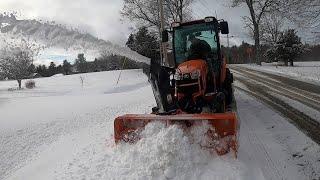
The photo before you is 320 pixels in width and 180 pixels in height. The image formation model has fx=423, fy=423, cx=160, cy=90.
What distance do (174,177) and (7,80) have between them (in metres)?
48.7

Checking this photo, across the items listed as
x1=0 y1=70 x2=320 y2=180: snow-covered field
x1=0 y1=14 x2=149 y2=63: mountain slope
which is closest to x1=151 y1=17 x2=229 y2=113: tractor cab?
x1=0 y1=14 x2=149 y2=63: mountain slope

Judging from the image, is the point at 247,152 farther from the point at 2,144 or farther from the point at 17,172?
the point at 2,144

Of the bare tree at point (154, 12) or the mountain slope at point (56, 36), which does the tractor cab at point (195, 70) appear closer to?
the mountain slope at point (56, 36)

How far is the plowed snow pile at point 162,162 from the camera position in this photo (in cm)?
634

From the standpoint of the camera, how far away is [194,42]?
31.7ft

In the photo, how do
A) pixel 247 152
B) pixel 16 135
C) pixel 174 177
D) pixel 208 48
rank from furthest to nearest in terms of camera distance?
pixel 16 135, pixel 208 48, pixel 247 152, pixel 174 177

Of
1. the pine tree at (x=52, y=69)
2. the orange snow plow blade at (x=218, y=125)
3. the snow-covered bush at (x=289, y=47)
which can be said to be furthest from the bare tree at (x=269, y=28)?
the orange snow plow blade at (x=218, y=125)

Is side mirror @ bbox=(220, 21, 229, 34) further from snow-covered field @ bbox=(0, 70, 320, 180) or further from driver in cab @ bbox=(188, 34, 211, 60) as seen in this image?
snow-covered field @ bbox=(0, 70, 320, 180)

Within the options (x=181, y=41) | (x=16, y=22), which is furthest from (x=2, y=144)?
(x=181, y=41)

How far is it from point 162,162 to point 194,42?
12.9 ft

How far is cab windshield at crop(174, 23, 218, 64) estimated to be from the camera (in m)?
9.56

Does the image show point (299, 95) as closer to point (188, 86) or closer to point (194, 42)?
point (194, 42)

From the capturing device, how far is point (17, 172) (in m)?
8.34

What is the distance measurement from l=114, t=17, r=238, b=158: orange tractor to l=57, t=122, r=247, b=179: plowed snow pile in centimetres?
24
